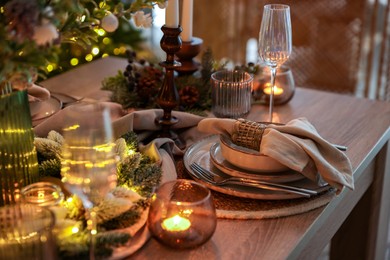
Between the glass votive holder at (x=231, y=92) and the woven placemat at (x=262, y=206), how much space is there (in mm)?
314

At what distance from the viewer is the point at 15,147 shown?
38.8 inches

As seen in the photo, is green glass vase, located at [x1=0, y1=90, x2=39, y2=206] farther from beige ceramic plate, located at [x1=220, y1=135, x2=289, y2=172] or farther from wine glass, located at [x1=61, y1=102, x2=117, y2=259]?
beige ceramic plate, located at [x1=220, y1=135, x2=289, y2=172]

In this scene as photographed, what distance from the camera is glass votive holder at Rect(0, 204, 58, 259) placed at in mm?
806

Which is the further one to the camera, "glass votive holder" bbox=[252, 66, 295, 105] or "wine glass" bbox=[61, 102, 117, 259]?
"glass votive holder" bbox=[252, 66, 295, 105]

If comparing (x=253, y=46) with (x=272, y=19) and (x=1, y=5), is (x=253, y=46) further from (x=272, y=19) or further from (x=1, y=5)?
(x=1, y=5)

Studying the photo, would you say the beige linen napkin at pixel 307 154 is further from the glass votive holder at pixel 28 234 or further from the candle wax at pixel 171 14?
the glass votive holder at pixel 28 234

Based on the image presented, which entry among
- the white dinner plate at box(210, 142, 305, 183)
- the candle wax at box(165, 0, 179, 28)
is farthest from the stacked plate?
the candle wax at box(165, 0, 179, 28)

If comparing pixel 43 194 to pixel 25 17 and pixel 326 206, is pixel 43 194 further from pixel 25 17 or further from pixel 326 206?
pixel 326 206

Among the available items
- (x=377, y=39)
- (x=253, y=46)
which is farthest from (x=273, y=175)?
(x=253, y=46)

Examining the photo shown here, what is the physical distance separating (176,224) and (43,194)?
0.20 m

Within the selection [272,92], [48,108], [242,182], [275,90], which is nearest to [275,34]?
[272,92]

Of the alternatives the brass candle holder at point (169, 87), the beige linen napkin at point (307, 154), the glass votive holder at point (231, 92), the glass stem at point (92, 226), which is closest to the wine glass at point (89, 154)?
the glass stem at point (92, 226)

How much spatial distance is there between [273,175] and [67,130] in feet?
1.40

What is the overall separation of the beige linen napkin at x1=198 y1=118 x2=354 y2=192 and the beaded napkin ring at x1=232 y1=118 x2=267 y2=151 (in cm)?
1
